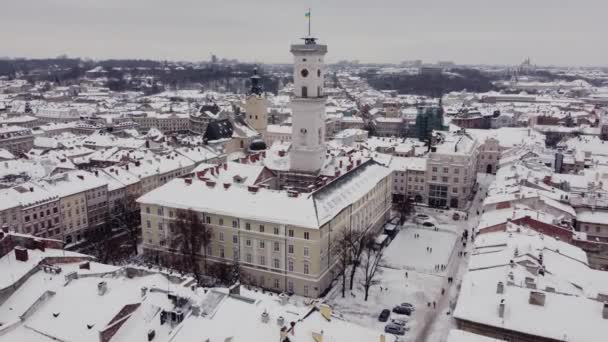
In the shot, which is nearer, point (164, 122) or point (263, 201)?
point (263, 201)

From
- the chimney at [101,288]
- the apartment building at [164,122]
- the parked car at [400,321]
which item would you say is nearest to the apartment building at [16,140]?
the apartment building at [164,122]

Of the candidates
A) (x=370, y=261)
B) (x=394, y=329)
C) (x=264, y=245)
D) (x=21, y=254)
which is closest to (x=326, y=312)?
(x=394, y=329)

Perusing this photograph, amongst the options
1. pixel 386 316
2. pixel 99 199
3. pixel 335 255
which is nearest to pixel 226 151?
pixel 99 199

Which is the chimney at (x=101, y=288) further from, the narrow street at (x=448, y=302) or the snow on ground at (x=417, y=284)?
the narrow street at (x=448, y=302)

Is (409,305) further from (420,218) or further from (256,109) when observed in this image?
(256,109)

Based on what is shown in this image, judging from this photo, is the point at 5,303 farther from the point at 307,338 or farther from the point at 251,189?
the point at 251,189
